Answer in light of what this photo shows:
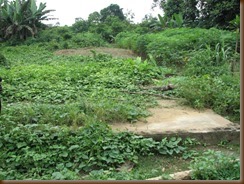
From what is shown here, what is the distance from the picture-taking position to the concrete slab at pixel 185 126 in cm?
451

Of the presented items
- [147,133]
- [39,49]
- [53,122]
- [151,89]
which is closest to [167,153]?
[147,133]

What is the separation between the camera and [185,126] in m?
4.72

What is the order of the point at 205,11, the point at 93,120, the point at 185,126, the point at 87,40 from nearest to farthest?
1. the point at 93,120
2. the point at 185,126
3. the point at 205,11
4. the point at 87,40

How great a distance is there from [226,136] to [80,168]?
1953 mm

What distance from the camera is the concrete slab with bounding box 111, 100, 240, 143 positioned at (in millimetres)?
4508

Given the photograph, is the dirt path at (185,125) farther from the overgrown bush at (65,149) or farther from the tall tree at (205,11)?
the tall tree at (205,11)

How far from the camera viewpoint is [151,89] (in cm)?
702

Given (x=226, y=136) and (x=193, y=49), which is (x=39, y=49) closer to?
(x=193, y=49)

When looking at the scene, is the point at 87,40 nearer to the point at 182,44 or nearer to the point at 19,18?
the point at 19,18

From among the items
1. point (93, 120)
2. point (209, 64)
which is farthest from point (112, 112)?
point (209, 64)

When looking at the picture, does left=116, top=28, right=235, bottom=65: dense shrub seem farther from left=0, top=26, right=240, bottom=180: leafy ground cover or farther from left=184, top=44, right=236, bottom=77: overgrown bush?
left=0, top=26, right=240, bottom=180: leafy ground cover

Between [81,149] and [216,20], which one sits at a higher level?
[216,20]

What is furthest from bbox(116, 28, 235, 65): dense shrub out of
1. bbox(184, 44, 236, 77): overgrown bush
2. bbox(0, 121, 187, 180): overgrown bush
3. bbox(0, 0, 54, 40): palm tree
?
bbox(0, 0, 54, 40): palm tree

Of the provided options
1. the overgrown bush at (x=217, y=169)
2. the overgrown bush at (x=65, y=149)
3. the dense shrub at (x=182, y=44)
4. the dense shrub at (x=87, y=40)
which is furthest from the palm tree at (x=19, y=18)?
the overgrown bush at (x=217, y=169)
